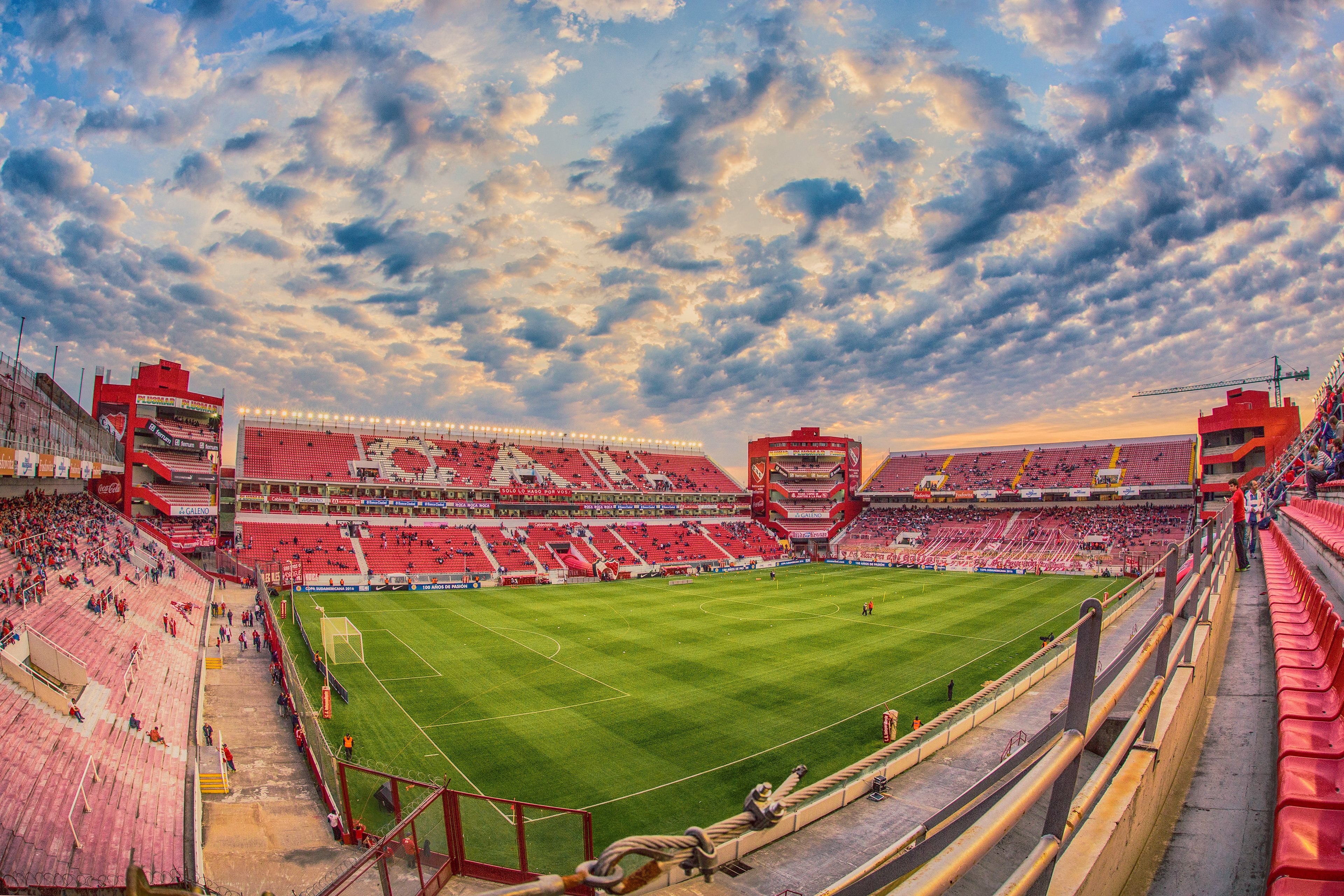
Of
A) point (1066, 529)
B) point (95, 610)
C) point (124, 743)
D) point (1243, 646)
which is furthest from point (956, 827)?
Result: point (1066, 529)

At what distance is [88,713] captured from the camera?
1675cm

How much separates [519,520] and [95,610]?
1609 inches

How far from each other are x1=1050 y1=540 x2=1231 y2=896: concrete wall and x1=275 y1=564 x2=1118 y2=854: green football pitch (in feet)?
40.9

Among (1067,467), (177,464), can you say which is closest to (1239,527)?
(177,464)

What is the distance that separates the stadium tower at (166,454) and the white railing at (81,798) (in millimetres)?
39024

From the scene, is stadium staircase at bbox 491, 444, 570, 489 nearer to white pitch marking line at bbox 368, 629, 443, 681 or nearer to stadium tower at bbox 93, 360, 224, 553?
stadium tower at bbox 93, 360, 224, 553

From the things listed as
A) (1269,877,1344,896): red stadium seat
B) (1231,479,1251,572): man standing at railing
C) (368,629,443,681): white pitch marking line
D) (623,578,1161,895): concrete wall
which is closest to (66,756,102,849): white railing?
(368,629,443,681): white pitch marking line

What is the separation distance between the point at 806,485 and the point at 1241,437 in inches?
1627

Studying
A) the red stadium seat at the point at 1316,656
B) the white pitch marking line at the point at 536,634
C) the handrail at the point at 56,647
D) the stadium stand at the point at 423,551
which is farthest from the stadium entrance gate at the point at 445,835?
the stadium stand at the point at 423,551

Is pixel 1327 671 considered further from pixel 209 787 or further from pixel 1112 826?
pixel 209 787

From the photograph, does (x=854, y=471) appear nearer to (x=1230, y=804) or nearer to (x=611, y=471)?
(x=611, y=471)

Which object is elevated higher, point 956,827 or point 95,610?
point 956,827

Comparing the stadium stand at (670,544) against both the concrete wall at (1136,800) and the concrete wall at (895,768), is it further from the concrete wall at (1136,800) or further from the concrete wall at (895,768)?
the concrete wall at (1136,800)

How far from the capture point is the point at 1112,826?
2688 millimetres
